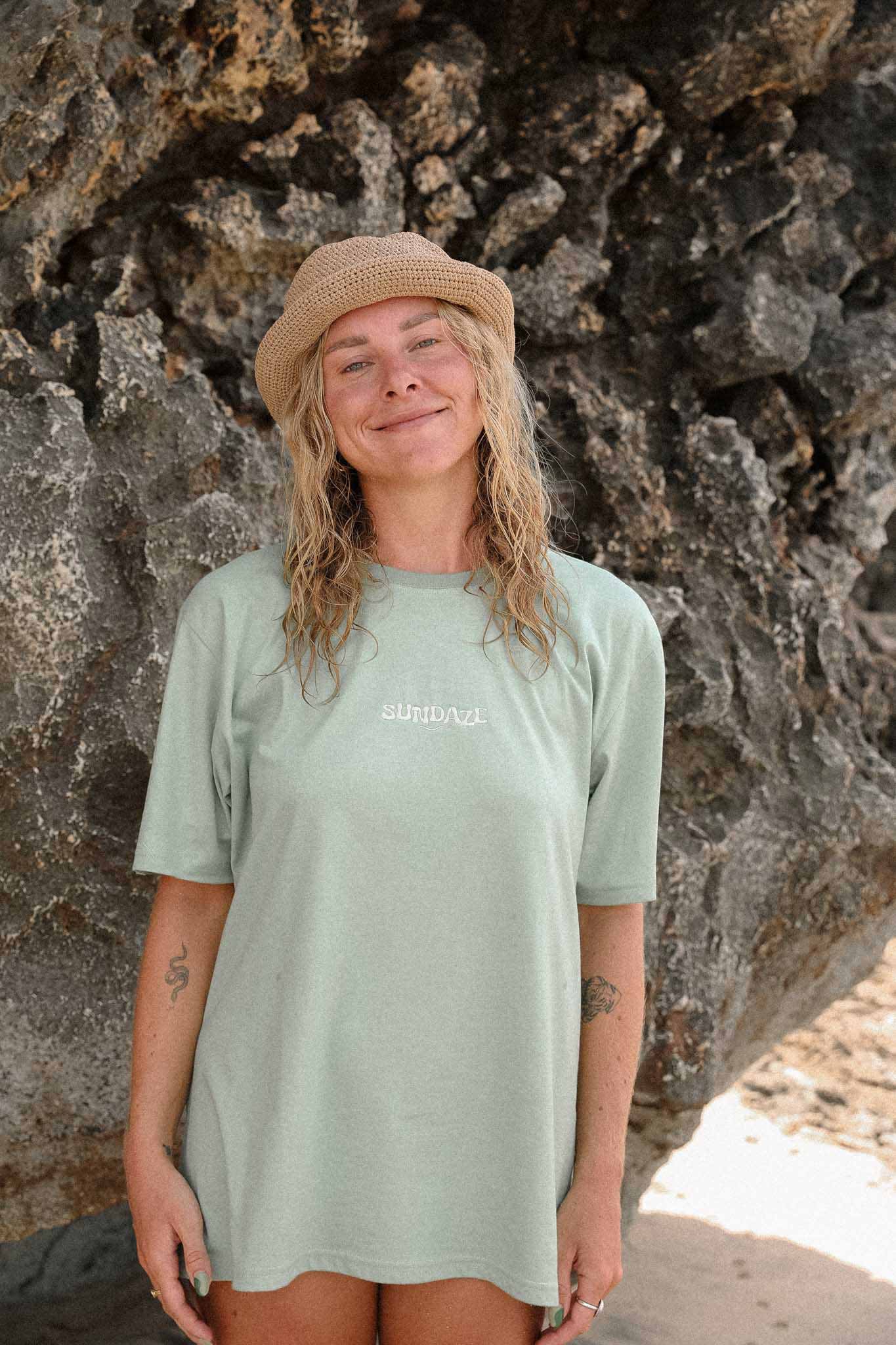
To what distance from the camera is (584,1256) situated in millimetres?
1551

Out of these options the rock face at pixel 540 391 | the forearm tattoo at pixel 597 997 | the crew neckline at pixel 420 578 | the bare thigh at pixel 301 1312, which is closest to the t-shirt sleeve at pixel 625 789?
the forearm tattoo at pixel 597 997

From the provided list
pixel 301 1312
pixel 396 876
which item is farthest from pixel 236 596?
pixel 301 1312

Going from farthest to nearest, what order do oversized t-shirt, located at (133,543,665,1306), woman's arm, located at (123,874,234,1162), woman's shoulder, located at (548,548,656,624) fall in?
woman's shoulder, located at (548,548,656,624)
woman's arm, located at (123,874,234,1162)
oversized t-shirt, located at (133,543,665,1306)

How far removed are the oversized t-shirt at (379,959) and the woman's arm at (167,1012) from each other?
0.17 ft

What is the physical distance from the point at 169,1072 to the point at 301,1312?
0.34m

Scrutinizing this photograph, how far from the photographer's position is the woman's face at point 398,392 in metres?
1.59

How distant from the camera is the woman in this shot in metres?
1.47

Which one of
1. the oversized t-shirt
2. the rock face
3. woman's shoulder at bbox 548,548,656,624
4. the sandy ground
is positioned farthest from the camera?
the sandy ground

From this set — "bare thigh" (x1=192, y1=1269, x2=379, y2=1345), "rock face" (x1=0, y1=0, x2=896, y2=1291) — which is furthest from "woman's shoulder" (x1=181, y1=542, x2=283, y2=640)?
"bare thigh" (x1=192, y1=1269, x2=379, y2=1345)

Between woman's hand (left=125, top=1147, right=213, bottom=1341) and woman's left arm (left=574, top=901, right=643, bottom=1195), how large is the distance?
19.6 inches

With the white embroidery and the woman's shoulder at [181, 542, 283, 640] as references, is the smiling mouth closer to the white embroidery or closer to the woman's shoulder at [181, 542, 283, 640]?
the woman's shoulder at [181, 542, 283, 640]

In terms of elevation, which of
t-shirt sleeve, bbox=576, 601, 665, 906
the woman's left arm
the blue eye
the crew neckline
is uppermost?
the blue eye

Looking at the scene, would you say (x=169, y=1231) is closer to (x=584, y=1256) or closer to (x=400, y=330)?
(x=584, y=1256)

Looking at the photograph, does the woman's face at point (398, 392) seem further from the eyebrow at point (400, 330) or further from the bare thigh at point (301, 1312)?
the bare thigh at point (301, 1312)
